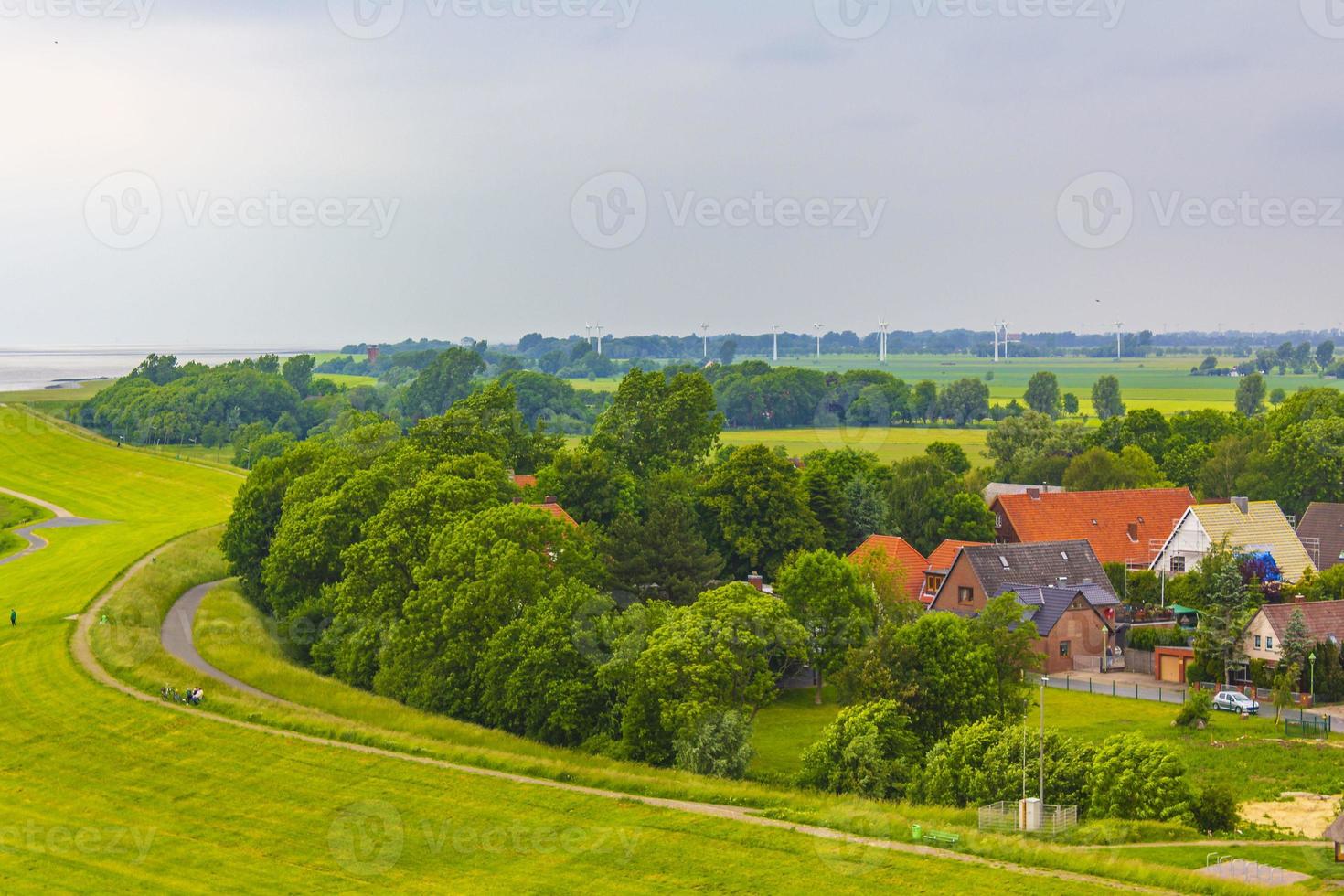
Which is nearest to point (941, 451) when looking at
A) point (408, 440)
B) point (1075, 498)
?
point (1075, 498)

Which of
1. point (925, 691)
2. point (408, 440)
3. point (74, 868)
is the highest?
point (408, 440)

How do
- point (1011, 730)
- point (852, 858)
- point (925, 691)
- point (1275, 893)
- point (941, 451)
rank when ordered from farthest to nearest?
1. point (941, 451)
2. point (925, 691)
3. point (1011, 730)
4. point (852, 858)
5. point (1275, 893)

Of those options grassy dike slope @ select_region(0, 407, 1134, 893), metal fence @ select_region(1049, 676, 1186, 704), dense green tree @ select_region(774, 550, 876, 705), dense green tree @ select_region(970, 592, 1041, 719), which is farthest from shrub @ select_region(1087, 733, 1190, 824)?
metal fence @ select_region(1049, 676, 1186, 704)

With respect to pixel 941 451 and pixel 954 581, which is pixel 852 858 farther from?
pixel 941 451

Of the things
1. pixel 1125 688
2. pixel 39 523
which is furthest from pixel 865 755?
pixel 39 523

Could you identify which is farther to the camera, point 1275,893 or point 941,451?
point 941,451

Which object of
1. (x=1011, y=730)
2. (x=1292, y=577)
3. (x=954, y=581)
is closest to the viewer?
(x=1011, y=730)

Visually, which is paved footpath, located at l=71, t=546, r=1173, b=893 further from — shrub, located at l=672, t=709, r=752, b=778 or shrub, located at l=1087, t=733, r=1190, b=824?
shrub, located at l=1087, t=733, r=1190, b=824

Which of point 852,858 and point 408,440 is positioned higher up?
point 408,440
